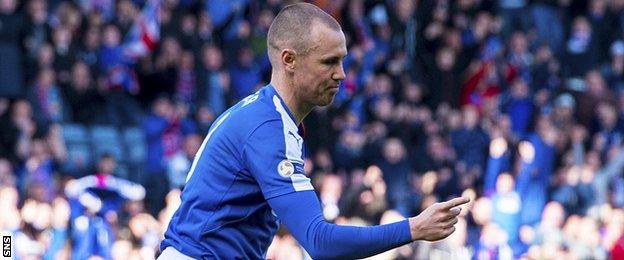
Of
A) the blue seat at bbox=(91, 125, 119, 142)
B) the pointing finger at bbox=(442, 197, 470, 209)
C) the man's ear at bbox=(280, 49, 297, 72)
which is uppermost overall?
the man's ear at bbox=(280, 49, 297, 72)

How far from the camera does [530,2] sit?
23.5 m

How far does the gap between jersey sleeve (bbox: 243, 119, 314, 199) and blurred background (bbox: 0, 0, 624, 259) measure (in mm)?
9012

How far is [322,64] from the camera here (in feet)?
20.2

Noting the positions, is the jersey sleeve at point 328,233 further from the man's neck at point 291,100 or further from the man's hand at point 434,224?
the man's neck at point 291,100

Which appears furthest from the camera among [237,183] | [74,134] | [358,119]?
[358,119]

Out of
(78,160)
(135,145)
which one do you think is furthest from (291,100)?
(135,145)

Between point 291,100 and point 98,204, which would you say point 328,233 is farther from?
point 98,204

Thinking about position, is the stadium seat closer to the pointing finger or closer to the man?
the man

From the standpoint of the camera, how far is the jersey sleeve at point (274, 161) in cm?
593

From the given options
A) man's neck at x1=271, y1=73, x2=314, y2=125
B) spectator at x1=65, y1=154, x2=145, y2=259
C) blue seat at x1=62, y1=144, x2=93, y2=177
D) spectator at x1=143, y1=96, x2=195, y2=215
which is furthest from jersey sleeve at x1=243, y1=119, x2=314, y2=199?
spectator at x1=143, y1=96, x2=195, y2=215

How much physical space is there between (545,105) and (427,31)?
2011 mm

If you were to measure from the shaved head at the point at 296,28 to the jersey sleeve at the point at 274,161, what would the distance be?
0.37m

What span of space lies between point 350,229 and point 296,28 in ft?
2.96

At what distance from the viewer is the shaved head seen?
618 centimetres
